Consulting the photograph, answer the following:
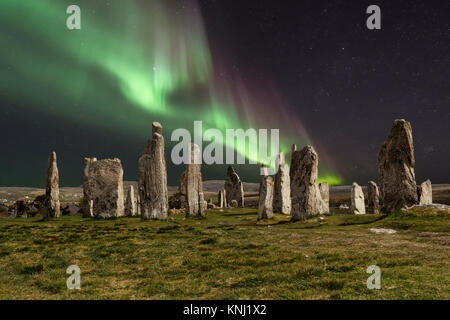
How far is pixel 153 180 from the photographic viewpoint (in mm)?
28719

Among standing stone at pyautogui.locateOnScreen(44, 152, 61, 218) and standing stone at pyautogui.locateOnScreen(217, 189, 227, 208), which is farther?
standing stone at pyautogui.locateOnScreen(217, 189, 227, 208)

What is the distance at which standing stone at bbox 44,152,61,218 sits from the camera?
33156 millimetres

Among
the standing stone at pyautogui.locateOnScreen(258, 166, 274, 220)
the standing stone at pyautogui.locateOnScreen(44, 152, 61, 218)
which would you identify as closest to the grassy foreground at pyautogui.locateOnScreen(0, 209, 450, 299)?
the standing stone at pyautogui.locateOnScreen(258, 166, 274, 220)

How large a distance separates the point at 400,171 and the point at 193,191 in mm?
20644

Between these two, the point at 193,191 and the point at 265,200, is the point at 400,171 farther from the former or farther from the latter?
the point at 193,191

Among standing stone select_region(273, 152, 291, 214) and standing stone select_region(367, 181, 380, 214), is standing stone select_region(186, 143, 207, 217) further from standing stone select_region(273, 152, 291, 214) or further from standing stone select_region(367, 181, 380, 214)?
standing stone select_region(367, 181, 380, 214)

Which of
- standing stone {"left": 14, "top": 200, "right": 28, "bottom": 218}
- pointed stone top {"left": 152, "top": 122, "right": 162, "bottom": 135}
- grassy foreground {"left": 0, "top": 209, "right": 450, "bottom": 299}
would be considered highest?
pointed stone top {"left": 152, "top": 122, "right": 162, "bottom": 135}

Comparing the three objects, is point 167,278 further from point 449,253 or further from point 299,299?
point 449,253

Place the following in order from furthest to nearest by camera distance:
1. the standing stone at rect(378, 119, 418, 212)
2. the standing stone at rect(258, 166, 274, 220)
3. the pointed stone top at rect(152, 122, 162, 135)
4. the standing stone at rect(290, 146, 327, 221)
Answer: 1. the pointed stone top at rect(152, 122, 162, 135)
2. the standing stone at rect(258, 166, 274, 220)
3. the standing stone at rect(378, 119, 418, 212)
4. the standing stone at rect(290, 146, 327, 221)

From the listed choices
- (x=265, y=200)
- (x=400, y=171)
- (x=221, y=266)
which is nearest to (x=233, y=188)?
(x=265, y=200)

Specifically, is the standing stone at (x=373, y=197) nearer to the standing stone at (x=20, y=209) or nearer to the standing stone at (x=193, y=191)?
the standing stone at (x=193, y=191)

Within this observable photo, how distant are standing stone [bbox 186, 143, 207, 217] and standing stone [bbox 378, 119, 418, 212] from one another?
61.1 ft

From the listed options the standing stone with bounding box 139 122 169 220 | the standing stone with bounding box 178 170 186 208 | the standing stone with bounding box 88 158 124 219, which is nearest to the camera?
the standing stone with bounding box 139 122 169 220
